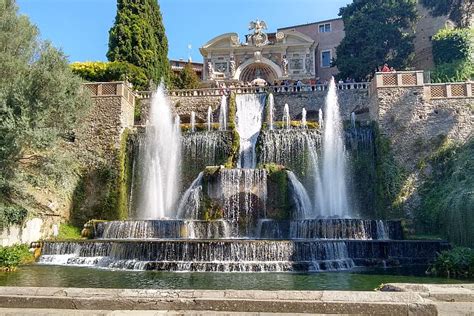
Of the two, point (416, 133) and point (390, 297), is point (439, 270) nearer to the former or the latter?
point (390, 297)

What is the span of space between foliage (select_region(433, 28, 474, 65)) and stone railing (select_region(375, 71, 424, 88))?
31.1 ft

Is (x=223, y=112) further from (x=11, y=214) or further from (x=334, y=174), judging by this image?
(x=11, y=214)

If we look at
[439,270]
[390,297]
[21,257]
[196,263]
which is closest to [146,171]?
[21,257]

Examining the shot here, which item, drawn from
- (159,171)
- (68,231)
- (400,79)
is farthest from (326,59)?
(68,231)

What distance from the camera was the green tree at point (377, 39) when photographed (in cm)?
3086

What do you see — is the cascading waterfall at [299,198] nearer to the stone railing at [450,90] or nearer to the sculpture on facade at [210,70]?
the stone railing at [450,90]

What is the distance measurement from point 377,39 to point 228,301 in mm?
29071

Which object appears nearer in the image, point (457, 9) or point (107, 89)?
point (107, 89)

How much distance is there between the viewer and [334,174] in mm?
19594

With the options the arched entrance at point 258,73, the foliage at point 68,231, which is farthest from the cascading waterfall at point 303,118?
the arched entrance at point 258,73

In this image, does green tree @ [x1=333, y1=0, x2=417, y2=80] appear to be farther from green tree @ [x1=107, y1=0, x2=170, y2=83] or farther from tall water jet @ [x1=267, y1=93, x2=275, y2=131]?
green tree @ [x1=107, y1=0, x2=170, y2=83]

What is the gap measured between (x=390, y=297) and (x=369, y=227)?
9554 millimetres

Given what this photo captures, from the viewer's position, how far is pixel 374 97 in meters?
20.8

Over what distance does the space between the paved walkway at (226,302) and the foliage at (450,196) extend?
27.8 ft
